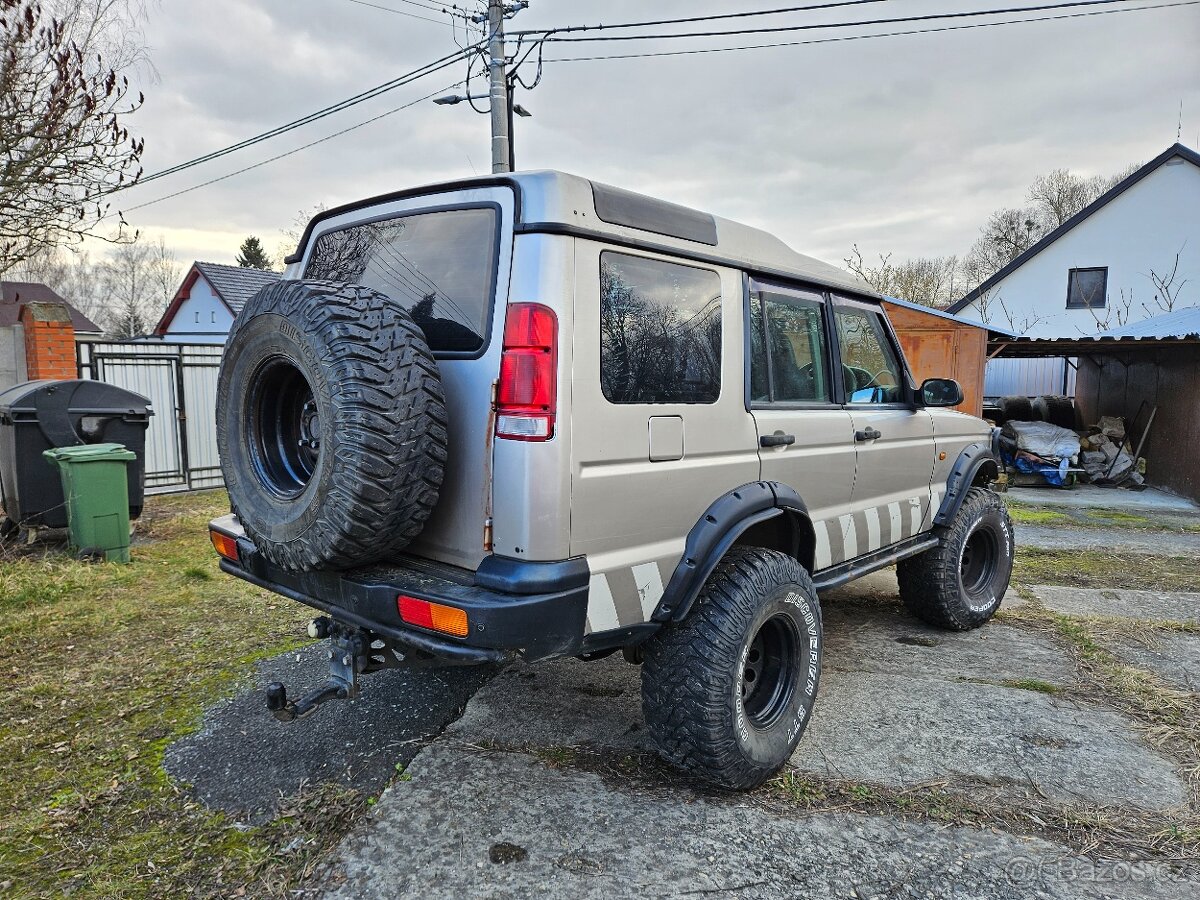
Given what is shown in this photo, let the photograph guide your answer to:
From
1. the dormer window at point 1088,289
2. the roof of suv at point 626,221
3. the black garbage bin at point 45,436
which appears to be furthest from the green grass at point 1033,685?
the dormer window at point 1088,289

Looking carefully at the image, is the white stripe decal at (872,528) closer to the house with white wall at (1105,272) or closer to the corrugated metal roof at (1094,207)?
the house with white wall at (1105,272)

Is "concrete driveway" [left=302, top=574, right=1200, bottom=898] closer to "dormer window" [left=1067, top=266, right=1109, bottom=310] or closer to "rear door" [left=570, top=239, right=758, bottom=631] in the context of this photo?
"rear door" [left=570, top=239, right=758, bottom=631]

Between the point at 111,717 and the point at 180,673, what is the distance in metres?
0.51

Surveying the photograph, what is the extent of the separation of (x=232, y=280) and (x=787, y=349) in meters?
Result: 29.0

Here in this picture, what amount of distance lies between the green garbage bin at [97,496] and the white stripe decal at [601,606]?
5.34 m

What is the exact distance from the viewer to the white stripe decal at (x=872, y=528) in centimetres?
371

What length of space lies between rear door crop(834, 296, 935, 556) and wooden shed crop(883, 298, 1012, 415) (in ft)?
24.9

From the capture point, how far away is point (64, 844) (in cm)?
244

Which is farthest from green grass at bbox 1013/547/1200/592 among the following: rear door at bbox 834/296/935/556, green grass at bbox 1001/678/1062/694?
rear door at bbox 834/296/935/556

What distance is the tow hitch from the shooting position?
2.45 metres

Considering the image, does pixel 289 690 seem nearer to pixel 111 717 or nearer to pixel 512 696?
pixel 111 717

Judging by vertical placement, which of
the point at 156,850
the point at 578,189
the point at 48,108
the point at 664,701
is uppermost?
the point at 48,108

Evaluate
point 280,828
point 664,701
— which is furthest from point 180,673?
point 664,701

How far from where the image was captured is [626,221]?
2436mm
